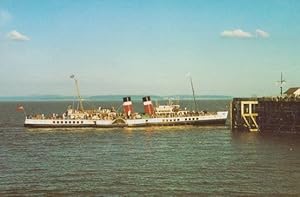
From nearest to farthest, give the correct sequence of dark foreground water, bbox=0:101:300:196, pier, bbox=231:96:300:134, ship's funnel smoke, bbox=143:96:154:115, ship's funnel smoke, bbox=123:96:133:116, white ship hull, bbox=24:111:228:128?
dark foreground water, bbox=0:101:300:196 < pier, bbox=231:96:300:134 < white ship hull, bbox=24:111:228:128 < ship's funnel smoke, bbox=123:96:133:116 < ship's funnel smoke, bbox=143:96:154:115

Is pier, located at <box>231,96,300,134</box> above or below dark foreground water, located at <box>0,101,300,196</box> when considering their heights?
above

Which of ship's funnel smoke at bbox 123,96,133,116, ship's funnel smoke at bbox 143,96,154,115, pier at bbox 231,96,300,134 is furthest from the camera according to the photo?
ship's funnel smoke at bbox 143,96,154,115

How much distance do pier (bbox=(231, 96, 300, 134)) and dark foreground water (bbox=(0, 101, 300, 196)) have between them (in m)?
3.65

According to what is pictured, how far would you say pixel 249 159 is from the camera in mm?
66938

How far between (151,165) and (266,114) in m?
43.5

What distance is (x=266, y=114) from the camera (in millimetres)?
101000

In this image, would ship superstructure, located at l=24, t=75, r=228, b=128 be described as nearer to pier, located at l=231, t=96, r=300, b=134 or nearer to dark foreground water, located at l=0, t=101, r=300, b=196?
pier, located at l=231, t=96, r=300, b=134

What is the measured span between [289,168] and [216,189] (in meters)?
14.1

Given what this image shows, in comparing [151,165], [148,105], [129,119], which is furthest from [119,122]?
[151,165]

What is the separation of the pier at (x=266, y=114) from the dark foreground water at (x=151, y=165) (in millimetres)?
3650

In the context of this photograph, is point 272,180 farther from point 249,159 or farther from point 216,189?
point 249,159

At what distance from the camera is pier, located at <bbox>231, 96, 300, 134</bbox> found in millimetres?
93562

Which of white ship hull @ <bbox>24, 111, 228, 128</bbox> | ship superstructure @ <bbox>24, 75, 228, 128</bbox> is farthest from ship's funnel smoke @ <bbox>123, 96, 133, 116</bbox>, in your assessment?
white ship hull @ <bbox>24, 111, 228, 128</bbox>

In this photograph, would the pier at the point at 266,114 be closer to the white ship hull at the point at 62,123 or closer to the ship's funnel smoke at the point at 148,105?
the ship's funnel smoke at the point at 148,105
